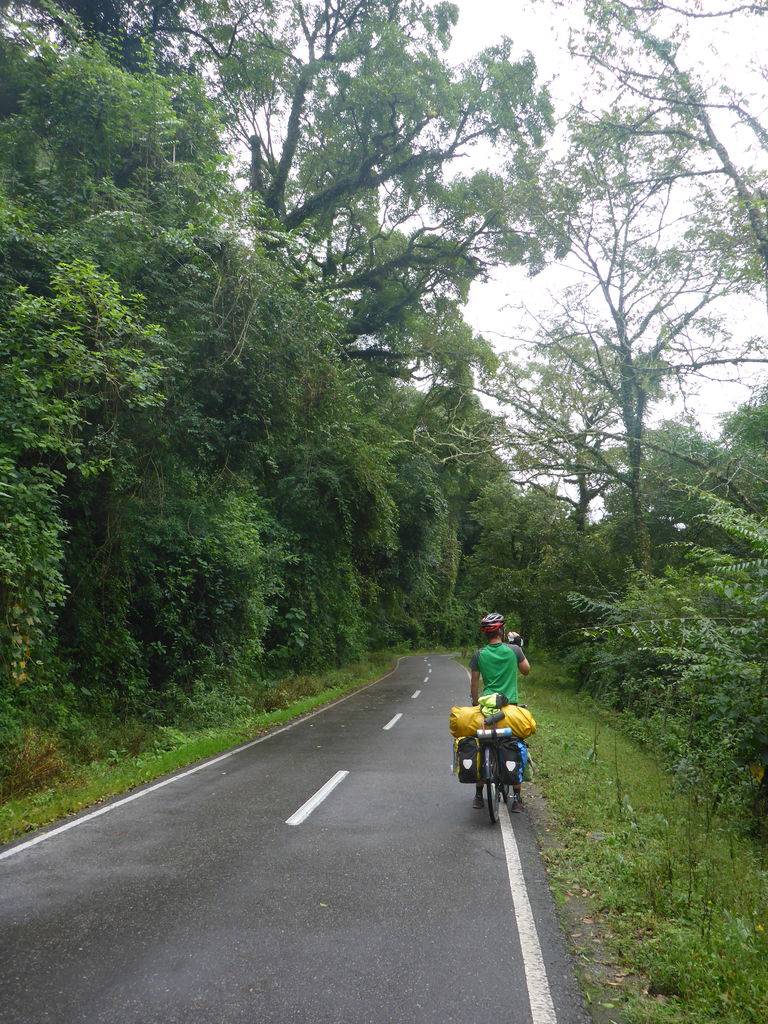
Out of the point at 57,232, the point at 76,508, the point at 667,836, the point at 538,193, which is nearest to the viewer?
the point at 667,836

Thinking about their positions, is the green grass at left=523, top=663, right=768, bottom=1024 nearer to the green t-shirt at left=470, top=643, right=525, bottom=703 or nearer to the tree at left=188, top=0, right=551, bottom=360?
the green t-shirt at left=470, top=643, right=525, bottom=703

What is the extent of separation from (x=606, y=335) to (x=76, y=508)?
1396cm

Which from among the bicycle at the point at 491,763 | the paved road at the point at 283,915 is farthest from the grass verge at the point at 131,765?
the bicycle at the point at 491,763

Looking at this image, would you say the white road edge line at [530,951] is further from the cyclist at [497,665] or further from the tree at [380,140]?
the tree at [380,140]

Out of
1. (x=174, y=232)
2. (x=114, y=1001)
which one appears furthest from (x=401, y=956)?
(x=174, y=232)

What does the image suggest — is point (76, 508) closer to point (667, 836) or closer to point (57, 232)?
point (57, 232)

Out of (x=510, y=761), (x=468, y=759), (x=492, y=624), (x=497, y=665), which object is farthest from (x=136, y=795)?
(x=492, y=624)

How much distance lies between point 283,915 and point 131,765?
5749mm

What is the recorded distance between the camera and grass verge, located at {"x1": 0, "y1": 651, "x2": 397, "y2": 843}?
657cm

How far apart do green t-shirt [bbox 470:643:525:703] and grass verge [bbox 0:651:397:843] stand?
4.53 meters

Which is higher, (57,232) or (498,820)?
(57,232)

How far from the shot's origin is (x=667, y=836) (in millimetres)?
5637

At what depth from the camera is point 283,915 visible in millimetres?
4117

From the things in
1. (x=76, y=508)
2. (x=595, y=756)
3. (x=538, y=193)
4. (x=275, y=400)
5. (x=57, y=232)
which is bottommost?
(x=595, y=756)
